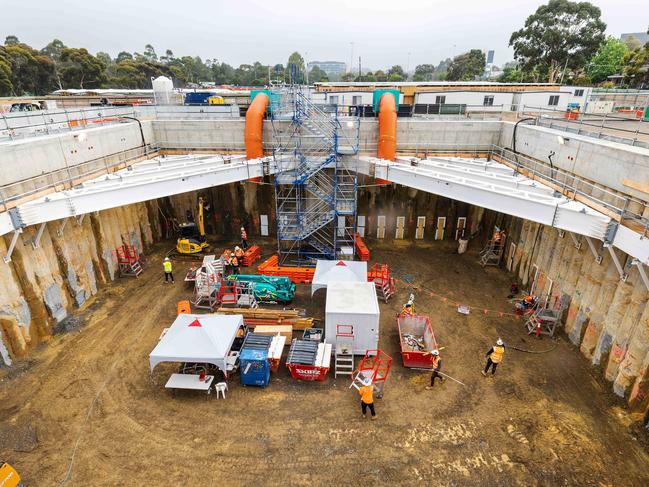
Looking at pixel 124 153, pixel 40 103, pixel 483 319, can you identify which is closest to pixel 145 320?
pixel 124 153

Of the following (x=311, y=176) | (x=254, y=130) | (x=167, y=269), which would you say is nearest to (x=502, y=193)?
(x=311, y=176)

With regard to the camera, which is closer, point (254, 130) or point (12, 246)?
point (12, 246)

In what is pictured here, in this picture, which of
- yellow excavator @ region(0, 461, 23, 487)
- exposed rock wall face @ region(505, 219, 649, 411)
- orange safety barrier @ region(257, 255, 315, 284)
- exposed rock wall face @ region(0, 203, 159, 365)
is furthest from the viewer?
orange safety barrier @ region(257, 255, 315, 284)

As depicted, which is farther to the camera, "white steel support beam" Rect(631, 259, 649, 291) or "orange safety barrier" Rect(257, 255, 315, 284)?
"orange safety barrier" Rect(257, 255, 315, 284)

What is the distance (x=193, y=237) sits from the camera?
22.8 meters

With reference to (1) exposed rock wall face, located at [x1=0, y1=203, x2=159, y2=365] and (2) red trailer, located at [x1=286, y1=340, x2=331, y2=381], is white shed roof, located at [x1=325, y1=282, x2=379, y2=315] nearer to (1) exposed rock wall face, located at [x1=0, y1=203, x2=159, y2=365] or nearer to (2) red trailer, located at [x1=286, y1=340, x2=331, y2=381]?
(2) red trailer, located at [x1=286, y1=340, x2=331, y2=381]

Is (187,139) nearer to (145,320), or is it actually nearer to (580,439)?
(145,320)

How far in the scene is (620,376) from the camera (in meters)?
11.2

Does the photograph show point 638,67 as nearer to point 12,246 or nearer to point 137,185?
point 137,185

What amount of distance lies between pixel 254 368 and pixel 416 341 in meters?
6.14

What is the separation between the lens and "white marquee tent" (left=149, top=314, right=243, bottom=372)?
1117 cm

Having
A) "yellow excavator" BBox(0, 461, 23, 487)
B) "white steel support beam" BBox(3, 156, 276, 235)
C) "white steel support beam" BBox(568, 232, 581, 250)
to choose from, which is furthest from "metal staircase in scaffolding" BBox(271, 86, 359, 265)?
"yellow excavator" BBox(0, 461, 23, 487)

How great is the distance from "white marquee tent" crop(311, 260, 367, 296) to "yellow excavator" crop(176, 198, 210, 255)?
8667 millimetres

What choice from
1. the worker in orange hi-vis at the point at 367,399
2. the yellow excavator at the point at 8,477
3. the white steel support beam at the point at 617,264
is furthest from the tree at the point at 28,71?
the white steel support beam at the point at 617,264
